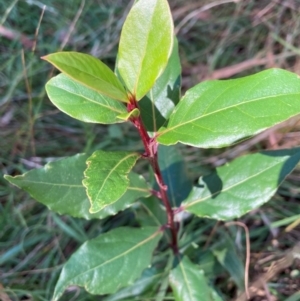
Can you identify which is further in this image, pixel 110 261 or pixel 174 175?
pixel 174 175

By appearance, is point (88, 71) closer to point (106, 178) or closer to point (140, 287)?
point (106, 178)

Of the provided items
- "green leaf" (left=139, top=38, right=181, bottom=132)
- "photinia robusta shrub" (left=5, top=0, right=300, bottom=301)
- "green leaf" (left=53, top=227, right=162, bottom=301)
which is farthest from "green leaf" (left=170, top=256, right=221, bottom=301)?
"green leaf" (left=139, top=38, right=181, bottom=132)

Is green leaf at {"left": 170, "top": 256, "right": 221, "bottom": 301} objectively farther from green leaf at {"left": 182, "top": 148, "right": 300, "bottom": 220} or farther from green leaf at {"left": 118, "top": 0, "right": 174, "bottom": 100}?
green leaf at {"left": 118, "top": 0, "right": 174, "bottom": 100}

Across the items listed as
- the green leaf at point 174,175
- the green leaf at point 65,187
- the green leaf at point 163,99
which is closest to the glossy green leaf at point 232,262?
the green leaf at point 174,175

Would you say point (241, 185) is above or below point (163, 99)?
below

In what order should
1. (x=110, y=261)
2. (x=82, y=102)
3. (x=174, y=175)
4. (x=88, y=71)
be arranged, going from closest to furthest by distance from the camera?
(x=88, y=71) → (x=82, y=102) → (x=110, y=261) → (x=174, y=175)

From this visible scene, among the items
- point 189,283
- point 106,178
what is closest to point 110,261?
point 189,283

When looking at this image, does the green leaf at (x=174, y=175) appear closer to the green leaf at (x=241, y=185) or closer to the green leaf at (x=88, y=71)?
the green leaf at (x=241, y=185)
